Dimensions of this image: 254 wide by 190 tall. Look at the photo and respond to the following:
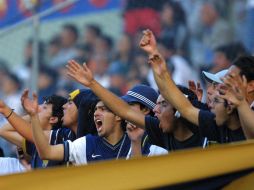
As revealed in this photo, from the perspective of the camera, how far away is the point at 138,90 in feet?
15.3

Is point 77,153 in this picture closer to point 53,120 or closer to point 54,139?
point 54,139

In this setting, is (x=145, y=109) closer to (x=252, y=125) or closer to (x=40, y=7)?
(x=252, y=125)

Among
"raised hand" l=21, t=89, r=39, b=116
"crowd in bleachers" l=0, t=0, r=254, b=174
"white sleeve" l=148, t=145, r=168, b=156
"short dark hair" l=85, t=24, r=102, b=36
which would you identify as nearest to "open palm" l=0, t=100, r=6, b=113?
"crowd in bleachers" l=0, t=0, r=254, b=174

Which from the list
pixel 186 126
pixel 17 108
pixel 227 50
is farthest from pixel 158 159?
pixel 227 50

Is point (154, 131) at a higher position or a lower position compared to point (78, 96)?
lower

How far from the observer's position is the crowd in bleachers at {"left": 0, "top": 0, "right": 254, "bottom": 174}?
4008mm

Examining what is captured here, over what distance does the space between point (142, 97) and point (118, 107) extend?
0.88 ft

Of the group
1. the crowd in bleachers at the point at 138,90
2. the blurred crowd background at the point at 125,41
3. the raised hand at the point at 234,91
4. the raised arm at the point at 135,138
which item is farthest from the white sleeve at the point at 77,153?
the blurred crowd background at the point at 125,41

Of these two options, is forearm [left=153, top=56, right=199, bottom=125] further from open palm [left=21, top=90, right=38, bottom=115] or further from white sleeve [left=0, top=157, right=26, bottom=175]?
white sleeve [left=0, top=157, right=26, bottom=175]

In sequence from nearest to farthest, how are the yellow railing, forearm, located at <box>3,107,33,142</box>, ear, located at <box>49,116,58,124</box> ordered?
the yellow railing, forearm, located at <box>3,107,33,142</box>, ear, located at <box>49,116,58,124</box>

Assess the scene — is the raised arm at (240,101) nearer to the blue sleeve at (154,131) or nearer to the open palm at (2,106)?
the blue sleeve at (154,131)

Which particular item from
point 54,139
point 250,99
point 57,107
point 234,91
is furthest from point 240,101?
point 57,107

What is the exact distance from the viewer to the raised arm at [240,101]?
3578 mm

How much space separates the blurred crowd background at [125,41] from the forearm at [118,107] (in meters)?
4.40
